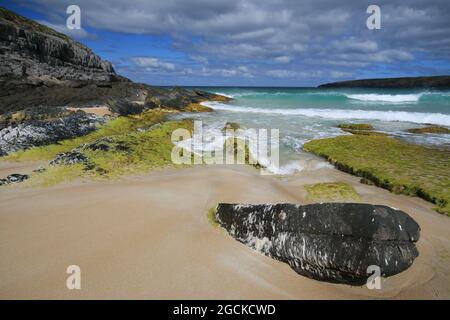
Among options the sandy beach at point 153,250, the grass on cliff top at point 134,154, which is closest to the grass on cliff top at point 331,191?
the sandy beach at point 153,250

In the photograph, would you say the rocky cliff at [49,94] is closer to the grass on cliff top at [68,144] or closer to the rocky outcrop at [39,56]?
the rocky outcrop at [39,56]

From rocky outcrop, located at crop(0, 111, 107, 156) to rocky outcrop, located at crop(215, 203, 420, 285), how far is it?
8777 millimetres

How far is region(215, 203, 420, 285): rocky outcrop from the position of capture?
11.5 feet

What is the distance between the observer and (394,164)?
27.5 ft

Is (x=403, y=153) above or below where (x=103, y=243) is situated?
above

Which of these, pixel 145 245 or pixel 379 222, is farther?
pixel 145 245

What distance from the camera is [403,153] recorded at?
9.61 m

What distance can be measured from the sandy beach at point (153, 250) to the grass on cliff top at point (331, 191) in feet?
0.85

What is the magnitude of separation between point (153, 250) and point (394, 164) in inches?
277

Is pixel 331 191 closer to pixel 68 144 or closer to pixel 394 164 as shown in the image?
pixel 394 164

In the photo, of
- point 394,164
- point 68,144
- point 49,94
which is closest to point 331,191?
point 394,164

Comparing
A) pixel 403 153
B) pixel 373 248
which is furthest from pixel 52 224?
pixel 403 153
